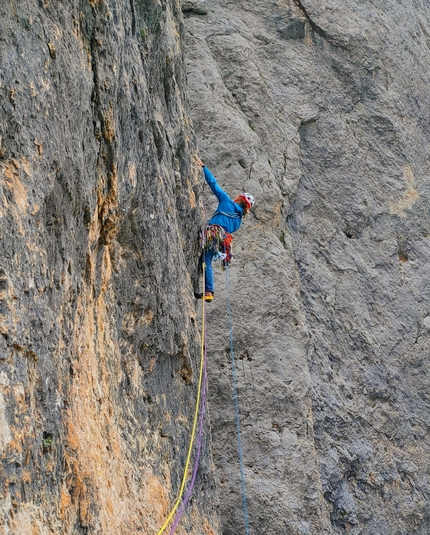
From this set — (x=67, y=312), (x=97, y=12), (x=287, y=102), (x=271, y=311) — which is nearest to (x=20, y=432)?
(x=67, y=312)

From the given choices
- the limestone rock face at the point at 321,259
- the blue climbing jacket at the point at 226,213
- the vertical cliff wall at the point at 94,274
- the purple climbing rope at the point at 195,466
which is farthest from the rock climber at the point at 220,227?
the purple climbing rope at the point at 195,466

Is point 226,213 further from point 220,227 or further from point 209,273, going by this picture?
point 209,273

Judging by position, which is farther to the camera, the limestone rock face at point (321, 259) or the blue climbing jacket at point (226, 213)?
the limestone rock face at point (321, 259)

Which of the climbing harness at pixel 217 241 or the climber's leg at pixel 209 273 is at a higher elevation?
the climbing harness at pixel 217 241

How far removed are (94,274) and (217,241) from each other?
364 cm

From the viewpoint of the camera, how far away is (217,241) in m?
9.42

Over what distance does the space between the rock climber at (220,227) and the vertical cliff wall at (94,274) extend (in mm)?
674

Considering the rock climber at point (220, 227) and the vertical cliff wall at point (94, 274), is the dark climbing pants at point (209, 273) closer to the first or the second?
the rock climber at point (220, 227)

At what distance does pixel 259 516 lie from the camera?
31.0 ft

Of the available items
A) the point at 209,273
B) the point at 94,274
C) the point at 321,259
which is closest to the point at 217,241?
the point at 209,273

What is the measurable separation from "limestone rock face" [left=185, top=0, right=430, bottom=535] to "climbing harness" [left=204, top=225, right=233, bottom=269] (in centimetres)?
106

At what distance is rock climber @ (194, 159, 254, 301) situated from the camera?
939 cm

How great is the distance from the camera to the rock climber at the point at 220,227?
9.39 meters

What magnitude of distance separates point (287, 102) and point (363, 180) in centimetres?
181
